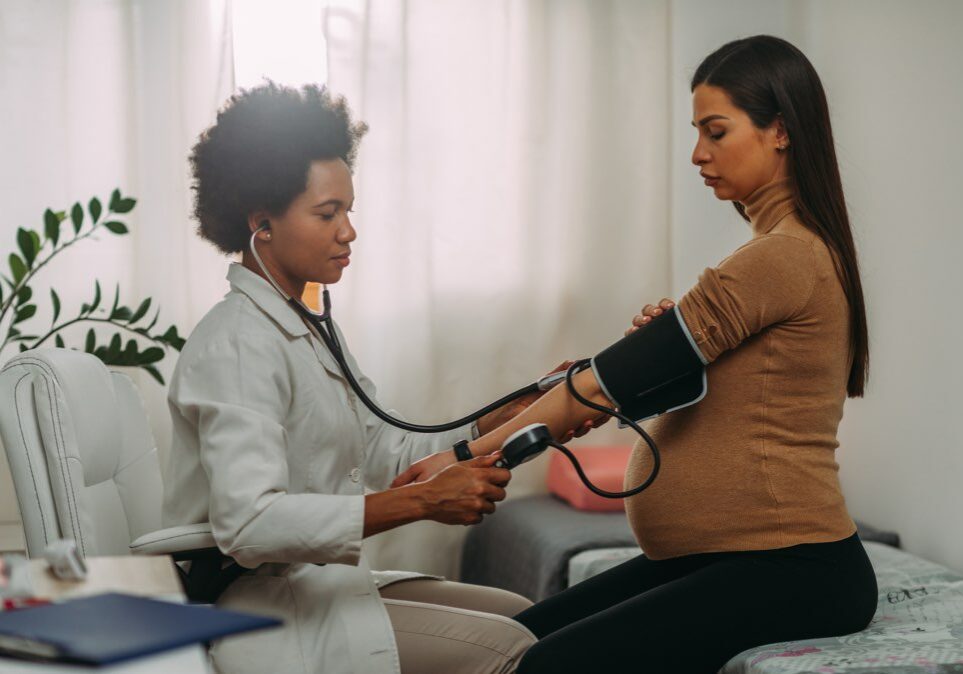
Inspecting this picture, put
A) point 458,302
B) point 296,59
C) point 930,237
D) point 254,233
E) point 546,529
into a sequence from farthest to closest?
point 458,302 → point 296,59 → point 546,529 → point 930,237 → point 254,233

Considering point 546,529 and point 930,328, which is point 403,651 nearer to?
point 546,529

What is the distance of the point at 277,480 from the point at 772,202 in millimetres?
814

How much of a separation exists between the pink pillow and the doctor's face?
131 centimetres

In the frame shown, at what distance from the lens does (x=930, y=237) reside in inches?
94.5

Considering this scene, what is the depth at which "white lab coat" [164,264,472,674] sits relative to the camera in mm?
1259

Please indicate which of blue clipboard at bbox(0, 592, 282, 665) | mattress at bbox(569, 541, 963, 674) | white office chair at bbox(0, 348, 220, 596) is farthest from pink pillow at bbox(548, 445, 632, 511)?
blue clipboard at bbox(0, 592, 282, 665)

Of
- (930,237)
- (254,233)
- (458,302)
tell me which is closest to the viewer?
(254,233)

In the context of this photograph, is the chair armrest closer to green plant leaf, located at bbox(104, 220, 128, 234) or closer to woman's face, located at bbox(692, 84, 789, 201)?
woman's face, located at bbox(692, 84, 789, 201)

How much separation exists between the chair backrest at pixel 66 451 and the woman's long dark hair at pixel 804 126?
3.46 ft

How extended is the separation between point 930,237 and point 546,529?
1155mm

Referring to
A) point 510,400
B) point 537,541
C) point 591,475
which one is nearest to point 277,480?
point 510,400

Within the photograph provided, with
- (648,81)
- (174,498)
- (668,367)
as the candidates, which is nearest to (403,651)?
(174,498)

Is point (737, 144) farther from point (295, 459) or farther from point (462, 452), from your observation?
point (295, 459)

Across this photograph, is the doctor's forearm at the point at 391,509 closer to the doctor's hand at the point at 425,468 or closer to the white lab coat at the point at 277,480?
the white lab coat at the point at 277,480
